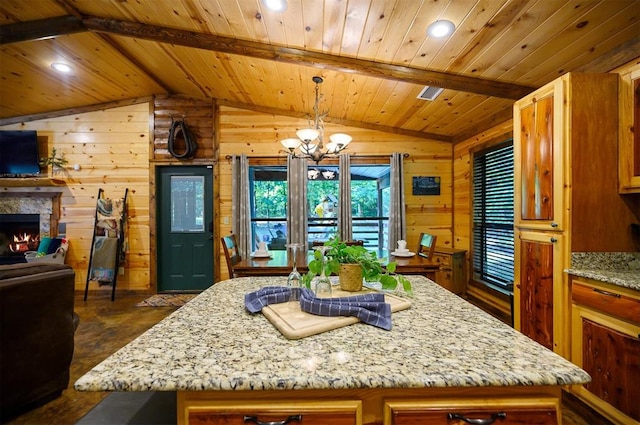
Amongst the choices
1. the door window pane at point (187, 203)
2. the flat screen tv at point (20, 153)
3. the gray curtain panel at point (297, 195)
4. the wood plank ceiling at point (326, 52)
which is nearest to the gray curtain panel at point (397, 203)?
the wood plank ceiling at point (326, 52)

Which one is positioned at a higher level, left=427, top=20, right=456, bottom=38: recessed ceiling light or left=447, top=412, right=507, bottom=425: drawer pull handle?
left=427, top=20, right=456, bottom=38: recessed ceiling light

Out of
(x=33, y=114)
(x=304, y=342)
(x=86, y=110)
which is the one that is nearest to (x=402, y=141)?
(x=304, y=342)

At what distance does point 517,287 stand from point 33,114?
23.1 ft

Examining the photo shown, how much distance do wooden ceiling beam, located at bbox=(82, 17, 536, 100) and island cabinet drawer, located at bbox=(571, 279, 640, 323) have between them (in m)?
1.89

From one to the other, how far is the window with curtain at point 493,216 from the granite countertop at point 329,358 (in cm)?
290

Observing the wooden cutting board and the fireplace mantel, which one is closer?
the wooden cutting board

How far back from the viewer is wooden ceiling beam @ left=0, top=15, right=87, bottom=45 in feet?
9.36

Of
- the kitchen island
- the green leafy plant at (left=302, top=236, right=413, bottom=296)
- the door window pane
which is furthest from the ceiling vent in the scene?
the door window pane

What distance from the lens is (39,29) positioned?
2879 mm

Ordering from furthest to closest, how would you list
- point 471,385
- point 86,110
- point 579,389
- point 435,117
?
1. point 86,110
2. point 435,117
3. point 579,389
4. point 471,385

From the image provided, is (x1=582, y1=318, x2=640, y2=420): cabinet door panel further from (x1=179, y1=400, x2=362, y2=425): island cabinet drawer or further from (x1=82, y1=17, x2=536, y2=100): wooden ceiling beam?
(x1=82, y1=17, x2=536, y2=100): wooden ceiling beam

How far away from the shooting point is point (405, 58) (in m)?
2.60

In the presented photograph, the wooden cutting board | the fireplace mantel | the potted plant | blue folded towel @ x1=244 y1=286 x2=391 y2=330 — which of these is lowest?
the wooden cutting board

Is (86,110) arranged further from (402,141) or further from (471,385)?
(471,385)
